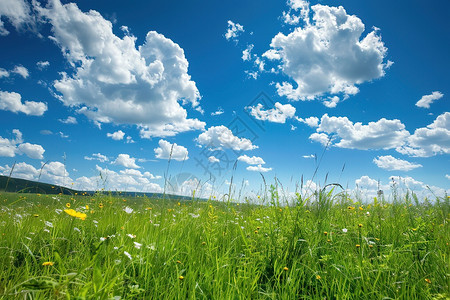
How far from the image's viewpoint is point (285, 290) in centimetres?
229

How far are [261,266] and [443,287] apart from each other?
155 cm

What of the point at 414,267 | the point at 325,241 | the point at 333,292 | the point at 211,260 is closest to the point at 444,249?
the point at 414,267

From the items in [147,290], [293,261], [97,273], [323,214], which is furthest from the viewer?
[323,214]

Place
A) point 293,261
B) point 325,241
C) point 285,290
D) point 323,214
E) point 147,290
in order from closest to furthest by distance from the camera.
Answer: point 147,290 → point 285,290 → point 293,261 → point 325,241 → point 323,214

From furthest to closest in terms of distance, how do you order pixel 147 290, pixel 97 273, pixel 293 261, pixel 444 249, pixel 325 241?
pixel 325 241 → pixel 444 249 → pixel 293 261 → pixel 147 290 → pixel 97 273

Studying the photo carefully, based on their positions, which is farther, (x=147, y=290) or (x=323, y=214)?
(x=323, y=214)

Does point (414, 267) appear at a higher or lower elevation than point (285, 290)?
higher

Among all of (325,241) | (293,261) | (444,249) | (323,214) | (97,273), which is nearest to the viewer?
(97,273)

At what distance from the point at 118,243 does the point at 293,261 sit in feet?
5.81

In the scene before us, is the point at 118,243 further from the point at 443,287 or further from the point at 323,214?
the point at 443,287

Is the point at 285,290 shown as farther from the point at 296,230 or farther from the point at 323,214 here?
the point at 323,214

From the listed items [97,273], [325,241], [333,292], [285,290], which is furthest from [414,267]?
[97,273]

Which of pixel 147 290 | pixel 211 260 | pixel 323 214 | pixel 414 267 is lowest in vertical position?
pixel 147 290

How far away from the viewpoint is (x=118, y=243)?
2.71m
